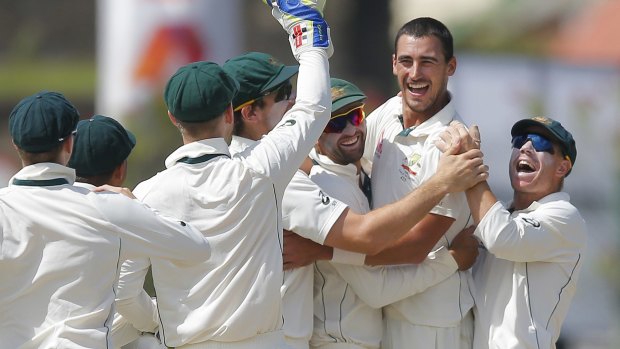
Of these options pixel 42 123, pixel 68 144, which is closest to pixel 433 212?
pixel 68 144

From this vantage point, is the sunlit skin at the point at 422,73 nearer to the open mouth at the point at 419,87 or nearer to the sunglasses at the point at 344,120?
the open mouth at the point at 419,87

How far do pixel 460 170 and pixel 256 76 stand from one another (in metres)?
1.05

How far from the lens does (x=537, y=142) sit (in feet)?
20.5

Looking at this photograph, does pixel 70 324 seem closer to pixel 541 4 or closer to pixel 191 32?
pixel 191 32

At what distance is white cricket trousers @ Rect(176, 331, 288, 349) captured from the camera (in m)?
5.48

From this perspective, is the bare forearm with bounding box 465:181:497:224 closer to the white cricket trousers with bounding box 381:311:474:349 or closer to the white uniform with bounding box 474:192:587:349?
the white uniform with bounding box 474:192:587:349

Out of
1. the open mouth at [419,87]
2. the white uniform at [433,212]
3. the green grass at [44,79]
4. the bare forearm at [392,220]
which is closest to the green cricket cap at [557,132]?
the white uniform at [433,212]

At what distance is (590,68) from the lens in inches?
623

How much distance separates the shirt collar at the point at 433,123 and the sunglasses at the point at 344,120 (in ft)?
0.78

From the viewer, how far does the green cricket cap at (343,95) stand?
6.28 m

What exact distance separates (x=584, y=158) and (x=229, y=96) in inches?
386

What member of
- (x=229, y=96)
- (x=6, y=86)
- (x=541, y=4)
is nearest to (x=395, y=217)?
(x=229, y=96)

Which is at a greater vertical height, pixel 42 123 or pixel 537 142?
pixel 42 123

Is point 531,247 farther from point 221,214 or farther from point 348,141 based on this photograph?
point 221,214
